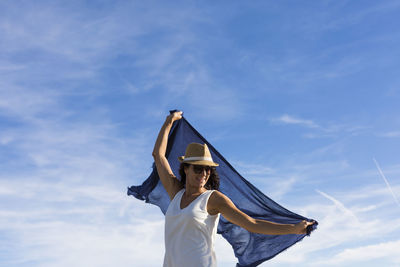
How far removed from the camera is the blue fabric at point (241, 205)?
21.8ft

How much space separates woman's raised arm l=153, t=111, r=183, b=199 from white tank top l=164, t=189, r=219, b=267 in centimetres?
44

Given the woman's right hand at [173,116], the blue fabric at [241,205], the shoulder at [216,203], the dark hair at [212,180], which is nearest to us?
the shoulder at [216,203]

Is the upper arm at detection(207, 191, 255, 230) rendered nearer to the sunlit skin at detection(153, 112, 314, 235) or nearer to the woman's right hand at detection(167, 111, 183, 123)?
the sunlit skin at detection(153, 112, 314, 235)

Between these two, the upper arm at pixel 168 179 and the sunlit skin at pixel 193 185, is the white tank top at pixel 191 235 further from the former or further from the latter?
the upper arm at pixel 168 179

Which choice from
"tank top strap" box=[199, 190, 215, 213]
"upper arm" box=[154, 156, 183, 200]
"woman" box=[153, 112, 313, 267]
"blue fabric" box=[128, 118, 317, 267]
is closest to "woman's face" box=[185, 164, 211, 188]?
"woman" box=[153, 112, 313, 267]

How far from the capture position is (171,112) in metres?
6.29

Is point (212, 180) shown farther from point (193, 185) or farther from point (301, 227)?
point (301, 227)

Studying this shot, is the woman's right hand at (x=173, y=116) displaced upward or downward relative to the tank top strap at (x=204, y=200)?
upward

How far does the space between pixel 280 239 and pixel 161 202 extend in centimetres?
166

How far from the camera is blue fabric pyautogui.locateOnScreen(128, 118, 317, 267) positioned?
6.65 meters

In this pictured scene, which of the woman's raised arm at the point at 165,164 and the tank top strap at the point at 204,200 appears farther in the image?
the woman's raised arm at the point at 165,164

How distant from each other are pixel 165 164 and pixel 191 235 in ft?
3.71

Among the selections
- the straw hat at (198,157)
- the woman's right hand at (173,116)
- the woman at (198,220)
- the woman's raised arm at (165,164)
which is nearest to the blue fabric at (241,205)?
the woman's right hand at (173,116)

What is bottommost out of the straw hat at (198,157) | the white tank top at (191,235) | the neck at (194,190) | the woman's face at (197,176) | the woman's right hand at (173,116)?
the white tank top at (191,235)
